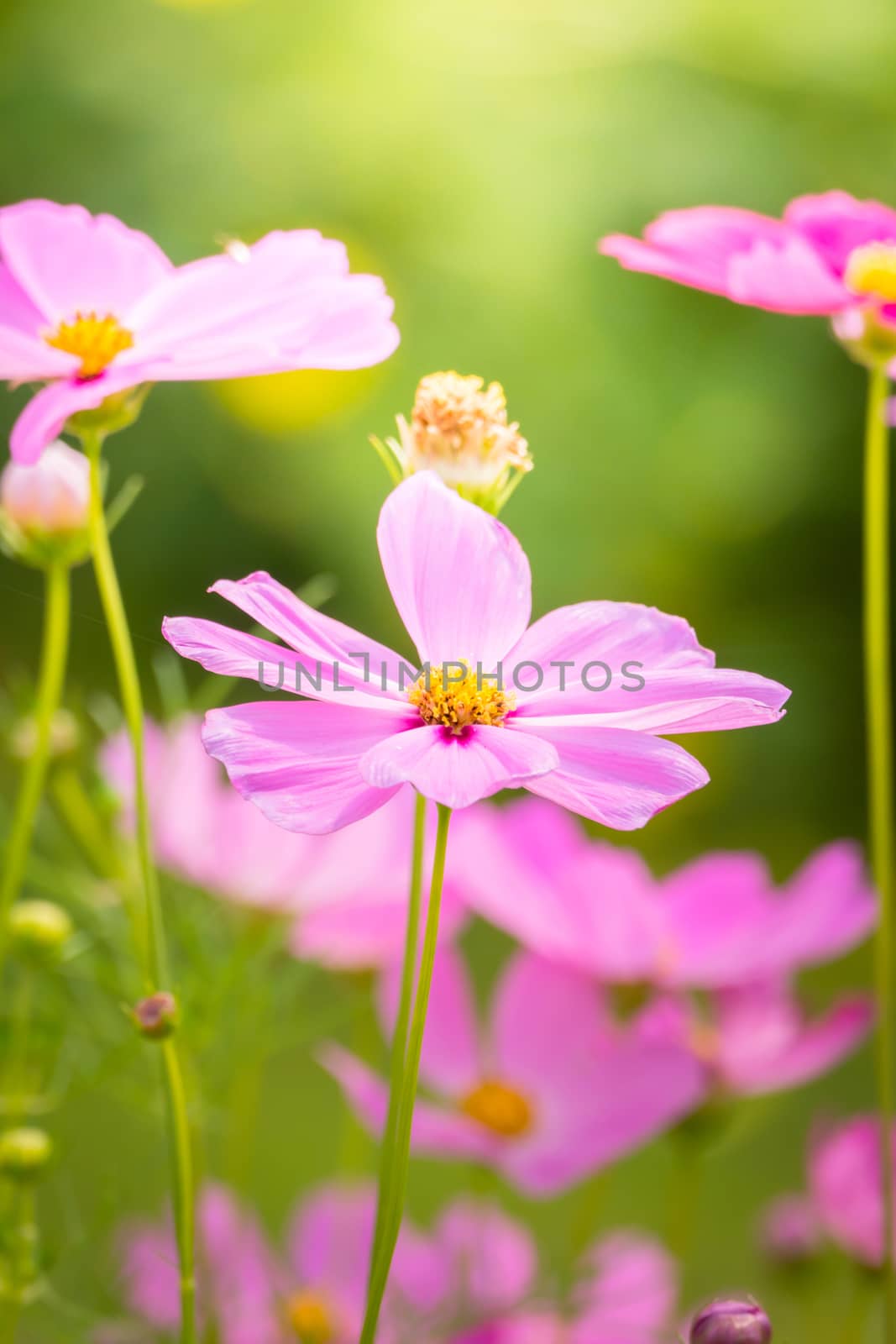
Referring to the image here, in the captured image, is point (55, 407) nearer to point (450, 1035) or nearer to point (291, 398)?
point (450, 1035)

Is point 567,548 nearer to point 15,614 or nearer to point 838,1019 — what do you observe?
point 15,614

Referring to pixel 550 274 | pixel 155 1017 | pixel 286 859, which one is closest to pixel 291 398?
pixel 550 274

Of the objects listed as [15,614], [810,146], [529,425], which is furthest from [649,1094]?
[810,146]

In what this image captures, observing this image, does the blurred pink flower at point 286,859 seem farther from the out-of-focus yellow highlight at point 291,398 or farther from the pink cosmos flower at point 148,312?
the out-of-focus yellow highlight at point 291,398

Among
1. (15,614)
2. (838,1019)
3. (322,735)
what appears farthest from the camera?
(15,614)

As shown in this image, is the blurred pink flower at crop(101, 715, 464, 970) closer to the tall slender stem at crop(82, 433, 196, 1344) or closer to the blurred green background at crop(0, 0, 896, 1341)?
the tall slender stem at crop(82, 433, 196, 1344)

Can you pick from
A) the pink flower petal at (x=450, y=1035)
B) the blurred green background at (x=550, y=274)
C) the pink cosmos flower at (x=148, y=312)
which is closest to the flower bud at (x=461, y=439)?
the pink cosmos flower at (x=148, y=312)
